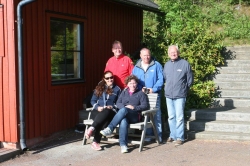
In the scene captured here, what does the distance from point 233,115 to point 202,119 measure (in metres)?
0.62

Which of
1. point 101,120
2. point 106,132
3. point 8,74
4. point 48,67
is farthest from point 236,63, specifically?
point 8,74

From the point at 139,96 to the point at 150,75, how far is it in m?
0.51

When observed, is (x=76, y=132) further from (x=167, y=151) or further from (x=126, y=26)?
(x=126, y=26)

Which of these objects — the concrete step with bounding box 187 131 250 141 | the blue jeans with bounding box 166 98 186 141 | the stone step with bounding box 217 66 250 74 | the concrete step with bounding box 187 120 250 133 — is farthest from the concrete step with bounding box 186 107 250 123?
the stone step with bounding box 217 66 250 74

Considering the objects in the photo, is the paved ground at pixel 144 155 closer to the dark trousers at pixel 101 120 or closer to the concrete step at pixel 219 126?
the dark trousers at pixel 101 120

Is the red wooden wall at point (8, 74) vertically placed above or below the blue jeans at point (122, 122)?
above

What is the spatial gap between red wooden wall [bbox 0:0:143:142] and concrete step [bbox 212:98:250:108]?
2800 mm

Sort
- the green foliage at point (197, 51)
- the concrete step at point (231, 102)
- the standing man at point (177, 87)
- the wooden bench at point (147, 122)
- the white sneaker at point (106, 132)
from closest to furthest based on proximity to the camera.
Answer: the white sneaker at point (106, 132) < the wooden bench at point (147, 122) < the standing man at point (177, 87) < the concrete step at point (231, 102) < the green foliage at point (197, 51)

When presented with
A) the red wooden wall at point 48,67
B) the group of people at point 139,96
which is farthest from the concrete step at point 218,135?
the red wooden wall at point 48,67

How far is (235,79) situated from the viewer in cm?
930

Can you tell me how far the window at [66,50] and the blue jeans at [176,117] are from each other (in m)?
2.29

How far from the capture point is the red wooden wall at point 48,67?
6.30 metres

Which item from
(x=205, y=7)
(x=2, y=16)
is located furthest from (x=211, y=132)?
(x=205, y=7)

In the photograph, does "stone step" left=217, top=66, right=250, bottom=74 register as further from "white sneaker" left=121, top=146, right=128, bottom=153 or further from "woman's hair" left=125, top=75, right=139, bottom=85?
"white sneaker" left=121, top=146, right=128, bottom=153
